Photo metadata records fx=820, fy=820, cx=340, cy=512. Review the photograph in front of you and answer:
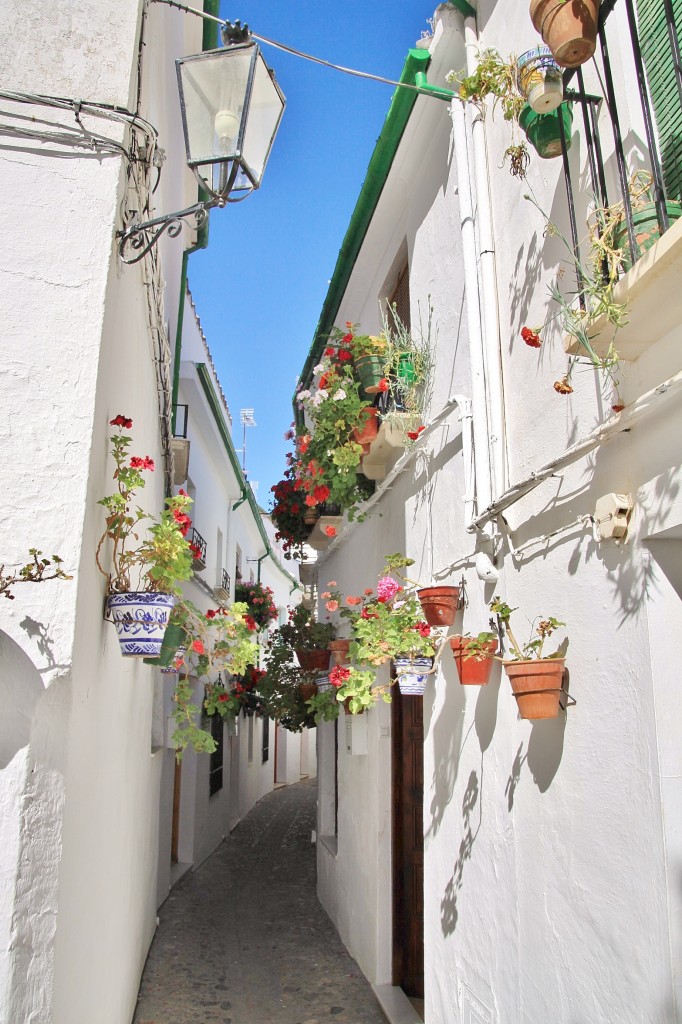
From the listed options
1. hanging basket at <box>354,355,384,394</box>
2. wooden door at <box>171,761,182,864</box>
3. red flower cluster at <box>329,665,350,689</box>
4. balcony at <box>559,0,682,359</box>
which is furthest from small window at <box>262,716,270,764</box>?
balcony at <box>559,0,682,359</box>

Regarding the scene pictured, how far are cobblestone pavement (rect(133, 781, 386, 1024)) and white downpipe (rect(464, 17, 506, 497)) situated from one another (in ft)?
13.7

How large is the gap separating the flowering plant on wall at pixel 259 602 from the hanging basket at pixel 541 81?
41.5 ft

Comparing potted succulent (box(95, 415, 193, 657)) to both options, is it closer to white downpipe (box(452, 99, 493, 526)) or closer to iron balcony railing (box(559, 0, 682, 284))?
white downpipe (box(452, 99, 493, 526))

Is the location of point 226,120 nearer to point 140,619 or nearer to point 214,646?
point 140,619

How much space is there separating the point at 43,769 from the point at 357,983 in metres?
4.82

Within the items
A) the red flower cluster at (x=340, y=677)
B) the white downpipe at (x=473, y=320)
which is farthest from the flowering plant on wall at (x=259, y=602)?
the white downpipe at (x=473, y=320)

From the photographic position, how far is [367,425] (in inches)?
244

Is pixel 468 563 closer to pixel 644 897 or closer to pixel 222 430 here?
pixel 644 897

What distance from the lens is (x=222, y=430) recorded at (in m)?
12.6

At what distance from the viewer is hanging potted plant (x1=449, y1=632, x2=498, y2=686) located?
12.5 feet

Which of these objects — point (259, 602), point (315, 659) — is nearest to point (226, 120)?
point (315, 659)

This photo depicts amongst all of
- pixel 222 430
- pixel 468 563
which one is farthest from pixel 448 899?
pixel 222 430

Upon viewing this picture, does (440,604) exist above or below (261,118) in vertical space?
below

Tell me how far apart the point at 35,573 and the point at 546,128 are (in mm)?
2651
